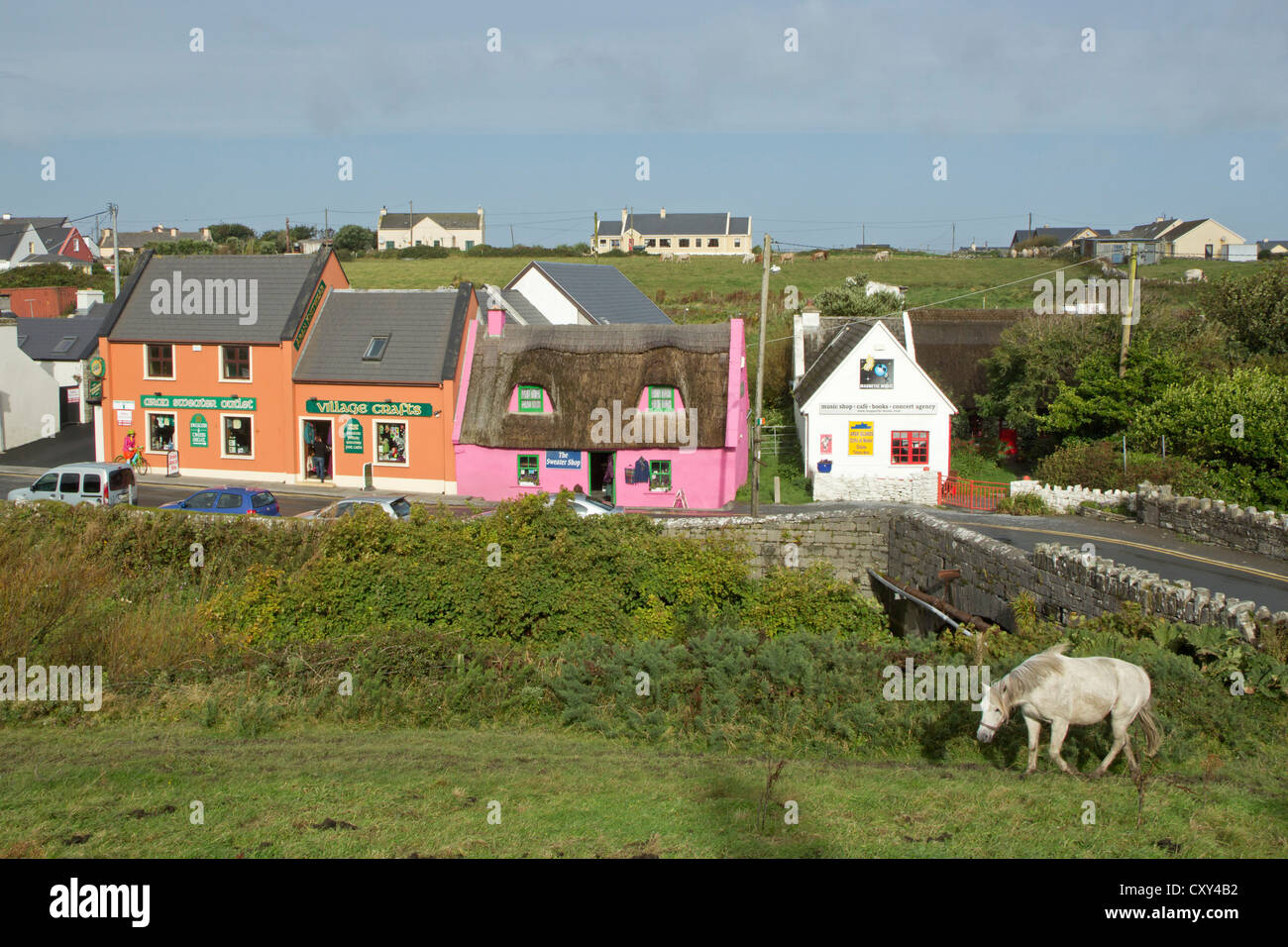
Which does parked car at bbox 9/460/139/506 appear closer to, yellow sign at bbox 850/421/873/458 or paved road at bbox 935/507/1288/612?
paved road at bbox 935/507/1288/612

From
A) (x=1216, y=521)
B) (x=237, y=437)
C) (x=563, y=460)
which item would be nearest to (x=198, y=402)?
(x=237, y=437)

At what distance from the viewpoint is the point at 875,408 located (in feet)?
122

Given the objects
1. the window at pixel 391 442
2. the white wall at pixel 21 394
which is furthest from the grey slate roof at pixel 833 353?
the white wall at pixel 21 394

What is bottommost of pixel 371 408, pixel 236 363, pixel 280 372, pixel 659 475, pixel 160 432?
pixel 659 475

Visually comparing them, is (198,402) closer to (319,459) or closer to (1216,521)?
(319,459)

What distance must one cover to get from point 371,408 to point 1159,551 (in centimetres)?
2626

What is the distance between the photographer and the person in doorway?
37688 mm

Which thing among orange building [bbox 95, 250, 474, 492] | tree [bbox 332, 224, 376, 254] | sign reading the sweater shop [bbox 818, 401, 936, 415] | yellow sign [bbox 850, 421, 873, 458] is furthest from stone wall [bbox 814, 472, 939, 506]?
tree [bbox 332, 224, 376, 254]

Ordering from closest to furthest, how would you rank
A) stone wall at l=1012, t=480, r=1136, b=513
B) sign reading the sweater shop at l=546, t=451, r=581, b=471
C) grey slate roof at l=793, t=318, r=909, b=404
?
stone wall at l=1012, t=480, r=1136, b=513 < sign reading the sweater shop at l=546, t=451, r=581, b=471 < grey slate roof at l=793, t=318, r=909, b=404

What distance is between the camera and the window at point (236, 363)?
38125 mm

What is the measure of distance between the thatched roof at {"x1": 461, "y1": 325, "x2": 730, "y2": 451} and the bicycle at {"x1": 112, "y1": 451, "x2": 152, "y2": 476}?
13.2 m

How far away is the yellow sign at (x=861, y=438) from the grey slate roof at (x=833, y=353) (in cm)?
203
